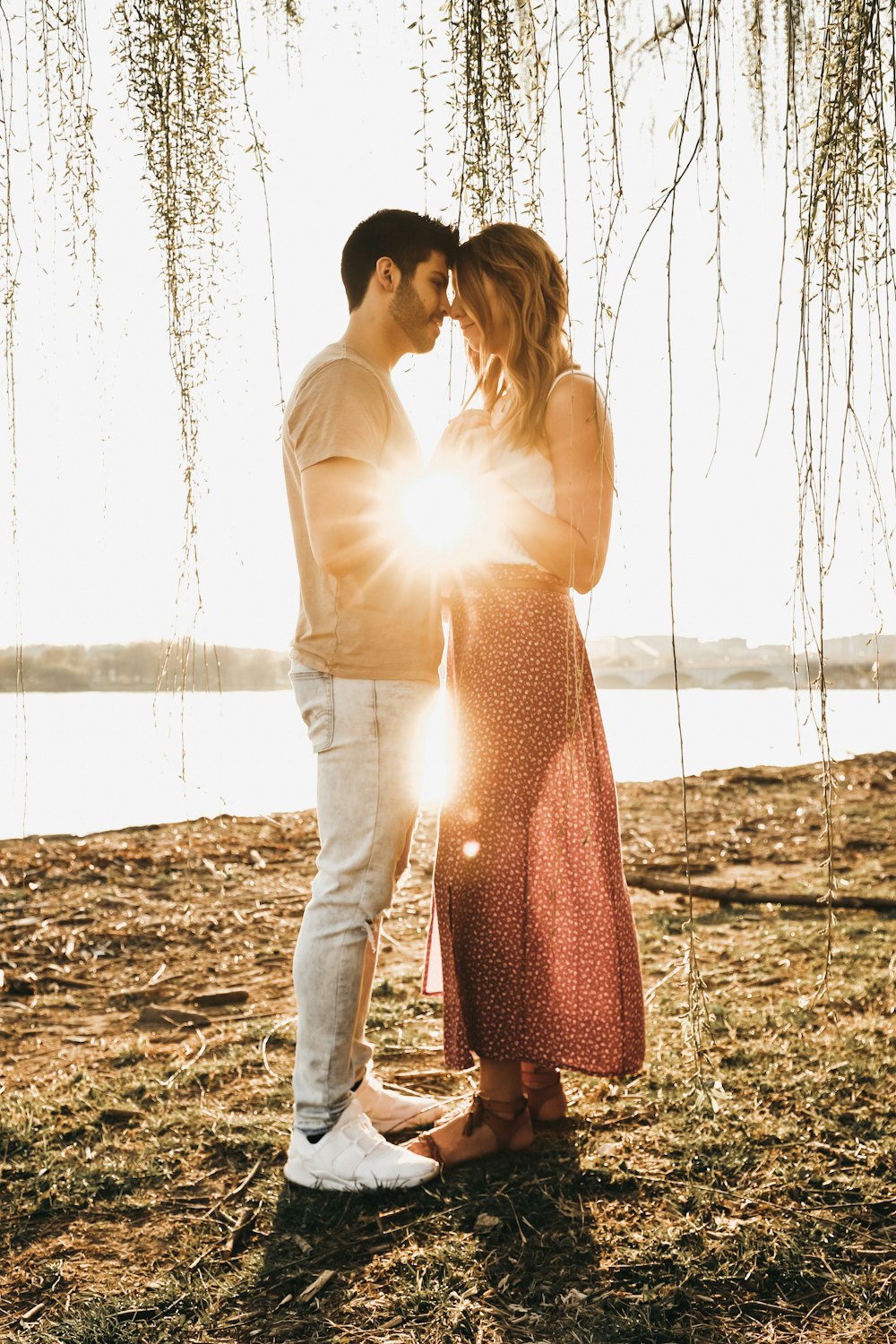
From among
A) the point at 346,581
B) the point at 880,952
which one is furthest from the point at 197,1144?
the point at 880,952

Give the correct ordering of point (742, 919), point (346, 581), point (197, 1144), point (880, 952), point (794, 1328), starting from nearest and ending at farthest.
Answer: point (794, 1328), point (346, 581), point (197, 1144), point (880, 952), point (742, 919)

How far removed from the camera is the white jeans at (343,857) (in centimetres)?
192

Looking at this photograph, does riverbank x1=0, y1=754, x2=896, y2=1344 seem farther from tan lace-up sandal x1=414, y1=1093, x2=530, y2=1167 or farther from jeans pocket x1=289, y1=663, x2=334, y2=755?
jeans pocket x1=289, y1=663, x2=334, y2=755

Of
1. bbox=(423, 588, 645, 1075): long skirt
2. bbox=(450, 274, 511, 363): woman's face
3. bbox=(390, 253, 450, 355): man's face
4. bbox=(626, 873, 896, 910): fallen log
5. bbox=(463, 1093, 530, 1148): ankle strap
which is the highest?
bbox=(390, 253, 450, 355): man's face

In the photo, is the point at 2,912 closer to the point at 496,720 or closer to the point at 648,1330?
the point at 496,720

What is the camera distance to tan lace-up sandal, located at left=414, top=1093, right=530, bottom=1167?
1.98 m

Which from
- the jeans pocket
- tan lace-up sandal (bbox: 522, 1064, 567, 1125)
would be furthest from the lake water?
tan lace-up sandal (bbox: 522, 1064, 567, 1125)

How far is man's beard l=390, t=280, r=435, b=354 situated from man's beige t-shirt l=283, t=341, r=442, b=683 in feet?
0.31

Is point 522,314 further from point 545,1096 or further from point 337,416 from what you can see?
point 545,1096

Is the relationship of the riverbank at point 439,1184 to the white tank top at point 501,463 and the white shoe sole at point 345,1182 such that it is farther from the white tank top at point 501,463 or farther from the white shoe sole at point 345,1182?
the white tank top at point 501,463

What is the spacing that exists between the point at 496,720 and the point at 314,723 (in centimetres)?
36

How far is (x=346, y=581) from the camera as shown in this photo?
6.31 feet

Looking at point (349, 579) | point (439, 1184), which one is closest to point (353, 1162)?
point (439, 1184)

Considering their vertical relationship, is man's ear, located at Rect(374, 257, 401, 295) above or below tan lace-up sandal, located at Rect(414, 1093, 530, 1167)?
above
